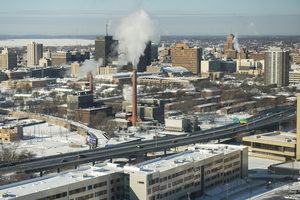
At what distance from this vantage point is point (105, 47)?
110 metres

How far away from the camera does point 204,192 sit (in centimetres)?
2627

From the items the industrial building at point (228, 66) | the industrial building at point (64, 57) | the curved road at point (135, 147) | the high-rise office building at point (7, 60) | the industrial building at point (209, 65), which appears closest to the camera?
the curved road at point (135, 147)

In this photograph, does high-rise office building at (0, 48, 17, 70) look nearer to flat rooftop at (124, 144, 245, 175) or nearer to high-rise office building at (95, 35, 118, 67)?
high-rise office building at (95, 35, 118, 67)

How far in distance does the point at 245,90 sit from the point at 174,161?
55648 millimetres

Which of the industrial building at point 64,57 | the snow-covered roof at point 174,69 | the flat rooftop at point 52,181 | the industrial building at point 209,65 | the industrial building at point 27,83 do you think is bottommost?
the flat rooftop at point 52,181

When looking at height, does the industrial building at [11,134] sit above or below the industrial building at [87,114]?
below

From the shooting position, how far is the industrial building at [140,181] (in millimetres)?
21047

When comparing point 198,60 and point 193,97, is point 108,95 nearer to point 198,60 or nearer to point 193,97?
point 193,97

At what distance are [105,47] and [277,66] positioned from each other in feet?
128

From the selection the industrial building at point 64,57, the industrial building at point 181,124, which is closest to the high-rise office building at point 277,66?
the industrial building at point 181,124

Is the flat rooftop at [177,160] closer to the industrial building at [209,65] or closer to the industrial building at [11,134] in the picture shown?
the industrial building at [11,134]

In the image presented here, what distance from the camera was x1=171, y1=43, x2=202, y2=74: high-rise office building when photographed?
358 ft

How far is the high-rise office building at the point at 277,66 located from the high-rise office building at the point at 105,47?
1421 inches

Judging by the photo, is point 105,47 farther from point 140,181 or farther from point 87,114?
point 140,181
